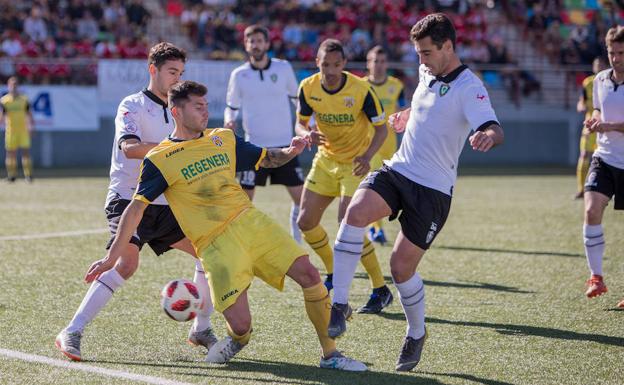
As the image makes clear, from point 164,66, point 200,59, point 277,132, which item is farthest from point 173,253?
point 200,59

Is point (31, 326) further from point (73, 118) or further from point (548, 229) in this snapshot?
point (73, 118)

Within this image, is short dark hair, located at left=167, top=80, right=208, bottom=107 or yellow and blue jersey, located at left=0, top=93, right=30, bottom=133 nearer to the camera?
short dark hair, located at left=167, top=80, right=208, bottom=107

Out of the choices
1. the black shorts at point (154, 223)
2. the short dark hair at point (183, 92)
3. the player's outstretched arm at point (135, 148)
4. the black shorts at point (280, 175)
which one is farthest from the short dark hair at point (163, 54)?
the black shorts at point (280, 175)

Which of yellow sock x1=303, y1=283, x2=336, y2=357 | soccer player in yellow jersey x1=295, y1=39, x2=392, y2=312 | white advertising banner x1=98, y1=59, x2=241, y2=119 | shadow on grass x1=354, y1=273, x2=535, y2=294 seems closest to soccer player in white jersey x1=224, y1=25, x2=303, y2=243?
soccer player in yellow jersey x1=295, y1=39, x2=392, y2=312

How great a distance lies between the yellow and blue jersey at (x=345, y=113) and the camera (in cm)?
834

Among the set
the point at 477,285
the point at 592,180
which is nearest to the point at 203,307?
the point at 477,285

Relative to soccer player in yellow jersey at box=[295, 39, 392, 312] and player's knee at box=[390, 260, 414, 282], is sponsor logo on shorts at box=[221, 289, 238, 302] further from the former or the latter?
soccer player in yellow jersey at box=[295, 39, 392, 312]

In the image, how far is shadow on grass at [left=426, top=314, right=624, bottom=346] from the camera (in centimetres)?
668

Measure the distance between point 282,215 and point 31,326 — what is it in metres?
7.80

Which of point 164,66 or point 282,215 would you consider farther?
point 282,215

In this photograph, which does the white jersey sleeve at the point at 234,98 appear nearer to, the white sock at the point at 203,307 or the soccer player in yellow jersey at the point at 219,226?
the white sock at the point at 203,307

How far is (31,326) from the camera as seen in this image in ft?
22.5

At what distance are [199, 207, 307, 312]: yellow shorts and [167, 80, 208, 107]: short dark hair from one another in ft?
2.63

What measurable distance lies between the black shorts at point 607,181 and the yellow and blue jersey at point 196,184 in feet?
12.3
